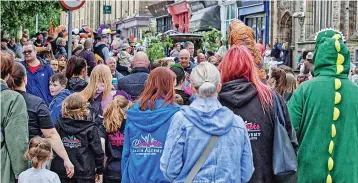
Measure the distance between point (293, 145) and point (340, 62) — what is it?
3.58 ft

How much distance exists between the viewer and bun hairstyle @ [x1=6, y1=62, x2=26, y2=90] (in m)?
8.30

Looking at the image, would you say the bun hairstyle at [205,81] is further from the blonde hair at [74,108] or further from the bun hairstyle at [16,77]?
the blonde hair at [74,108]

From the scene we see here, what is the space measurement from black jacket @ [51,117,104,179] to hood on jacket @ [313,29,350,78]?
2594mm

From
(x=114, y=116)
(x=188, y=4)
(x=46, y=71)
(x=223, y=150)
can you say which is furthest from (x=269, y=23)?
(x=223, y=150)

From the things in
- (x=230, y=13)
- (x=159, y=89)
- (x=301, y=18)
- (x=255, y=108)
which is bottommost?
(x=255, y=108)

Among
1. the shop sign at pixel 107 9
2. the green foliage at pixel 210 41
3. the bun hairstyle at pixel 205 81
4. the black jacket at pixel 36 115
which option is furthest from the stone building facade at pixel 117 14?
the bun hairstyle at pixel 205 81

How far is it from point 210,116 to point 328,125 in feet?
5.41

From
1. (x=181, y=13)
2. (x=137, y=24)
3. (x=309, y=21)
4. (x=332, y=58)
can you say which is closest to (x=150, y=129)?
(x=332, y=58)

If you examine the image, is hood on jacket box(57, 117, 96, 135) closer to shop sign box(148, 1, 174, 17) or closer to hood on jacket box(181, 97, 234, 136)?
hood on jacket box(181, 97, 234, 136)

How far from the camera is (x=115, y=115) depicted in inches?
364

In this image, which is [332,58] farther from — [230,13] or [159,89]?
[230,13]

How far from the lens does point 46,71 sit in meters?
13.2

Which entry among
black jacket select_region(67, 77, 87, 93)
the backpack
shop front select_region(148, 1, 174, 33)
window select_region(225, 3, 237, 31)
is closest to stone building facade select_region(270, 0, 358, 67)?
window select_region(225, 3, 237, 31)

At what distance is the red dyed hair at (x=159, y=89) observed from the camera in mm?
7879
